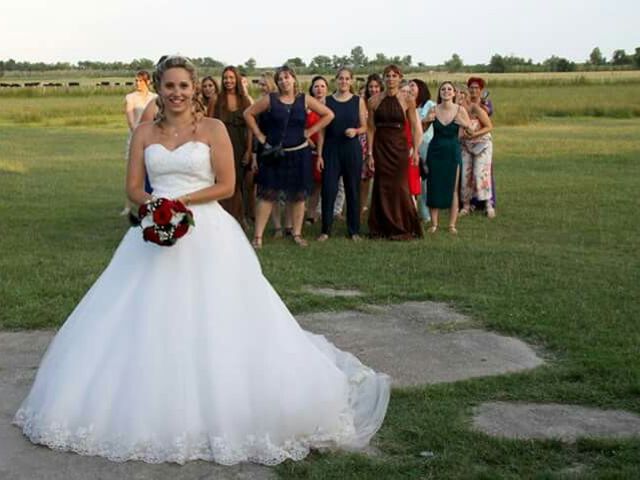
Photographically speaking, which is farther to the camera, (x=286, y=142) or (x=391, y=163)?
(x=391, y=163)

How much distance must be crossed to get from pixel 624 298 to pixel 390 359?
2928 millimetres

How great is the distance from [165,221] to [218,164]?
562mm

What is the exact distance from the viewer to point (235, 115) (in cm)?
1309

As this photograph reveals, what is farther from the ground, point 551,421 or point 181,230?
point 181,230

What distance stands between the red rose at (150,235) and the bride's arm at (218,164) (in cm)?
39

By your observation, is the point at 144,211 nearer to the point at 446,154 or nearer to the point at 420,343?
the point at 420,343

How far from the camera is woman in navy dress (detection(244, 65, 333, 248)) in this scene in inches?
464

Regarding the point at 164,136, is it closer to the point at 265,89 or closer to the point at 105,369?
the point at 105,369

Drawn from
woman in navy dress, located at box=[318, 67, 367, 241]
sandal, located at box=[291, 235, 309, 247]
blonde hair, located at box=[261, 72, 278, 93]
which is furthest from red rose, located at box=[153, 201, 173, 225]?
blonde hair, located at box=[261, 72, 278, 93]

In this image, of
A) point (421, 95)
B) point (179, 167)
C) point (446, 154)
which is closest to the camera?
point (179, 167)

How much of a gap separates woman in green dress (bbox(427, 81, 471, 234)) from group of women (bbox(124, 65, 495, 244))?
0.04ft

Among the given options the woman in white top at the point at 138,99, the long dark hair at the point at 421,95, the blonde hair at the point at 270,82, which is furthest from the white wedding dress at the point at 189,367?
the long dark hair at the point at 421,95

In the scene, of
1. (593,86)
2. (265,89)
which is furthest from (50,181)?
(593,86)

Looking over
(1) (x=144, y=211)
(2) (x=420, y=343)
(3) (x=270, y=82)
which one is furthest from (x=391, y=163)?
(1) (x=144, y=211)
